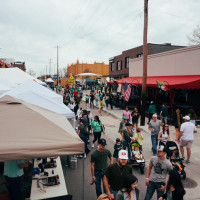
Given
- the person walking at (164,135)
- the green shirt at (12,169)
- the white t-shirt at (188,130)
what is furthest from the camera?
the person walking at (164,135)

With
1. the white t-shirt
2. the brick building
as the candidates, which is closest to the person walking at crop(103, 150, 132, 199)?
the white t-shirt

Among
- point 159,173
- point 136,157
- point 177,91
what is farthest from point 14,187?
point 177,91

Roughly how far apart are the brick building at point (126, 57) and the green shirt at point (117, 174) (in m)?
27.3

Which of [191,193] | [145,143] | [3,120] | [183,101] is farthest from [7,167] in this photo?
[183,101]

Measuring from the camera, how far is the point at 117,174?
4340 millimetres

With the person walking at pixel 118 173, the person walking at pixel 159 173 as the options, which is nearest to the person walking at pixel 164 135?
the person walking at pixel 159 173

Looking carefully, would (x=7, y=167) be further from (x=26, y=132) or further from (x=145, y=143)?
(x=145, y=143)

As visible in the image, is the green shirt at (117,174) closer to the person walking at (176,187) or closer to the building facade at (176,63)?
the person walking at (176,187)

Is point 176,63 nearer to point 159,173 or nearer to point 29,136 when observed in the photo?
point 159,173

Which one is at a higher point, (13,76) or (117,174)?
(13,76)

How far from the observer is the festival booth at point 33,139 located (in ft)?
11.9

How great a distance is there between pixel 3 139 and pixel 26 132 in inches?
17.3

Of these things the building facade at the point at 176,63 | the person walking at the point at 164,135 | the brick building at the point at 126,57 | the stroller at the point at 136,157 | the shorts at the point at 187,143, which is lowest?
the stroller at the point at 136,157

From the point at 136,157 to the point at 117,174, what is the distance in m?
3.36
